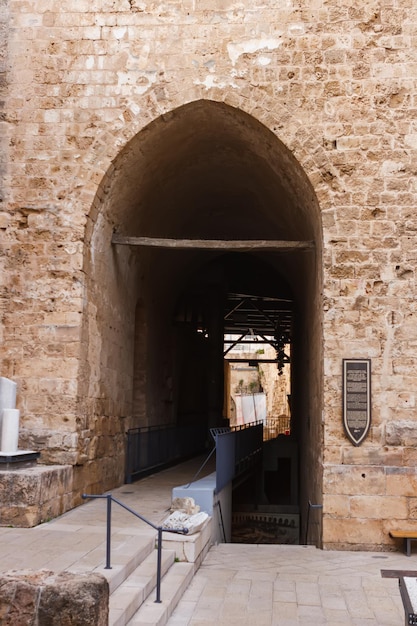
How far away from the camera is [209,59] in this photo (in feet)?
24.9

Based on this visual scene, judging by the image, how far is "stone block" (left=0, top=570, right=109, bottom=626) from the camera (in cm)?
298

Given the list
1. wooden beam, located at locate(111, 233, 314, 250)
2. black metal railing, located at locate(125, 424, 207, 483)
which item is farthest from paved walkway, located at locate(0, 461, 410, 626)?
wooden beam, located at locate(111, 233, 314, 250)

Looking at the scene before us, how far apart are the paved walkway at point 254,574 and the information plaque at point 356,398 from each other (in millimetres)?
1156

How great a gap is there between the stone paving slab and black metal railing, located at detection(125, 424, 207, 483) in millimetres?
3167

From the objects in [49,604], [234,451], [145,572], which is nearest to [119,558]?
[145,572]

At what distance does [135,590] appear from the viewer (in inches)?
178

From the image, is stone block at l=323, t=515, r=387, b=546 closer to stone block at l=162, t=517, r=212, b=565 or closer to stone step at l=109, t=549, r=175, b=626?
stone block at l=162, t=517, r=212, b=565

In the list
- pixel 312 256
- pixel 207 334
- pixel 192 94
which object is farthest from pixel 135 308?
pixel 207 334

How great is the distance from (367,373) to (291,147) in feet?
8.21

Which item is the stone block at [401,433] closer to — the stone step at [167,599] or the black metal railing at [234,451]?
the black metal railing at [234,451]

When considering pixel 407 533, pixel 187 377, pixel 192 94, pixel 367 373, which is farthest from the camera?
pixel 187 377

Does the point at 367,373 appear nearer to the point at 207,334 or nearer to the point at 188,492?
the point at 188,492

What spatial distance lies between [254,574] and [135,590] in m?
1.46

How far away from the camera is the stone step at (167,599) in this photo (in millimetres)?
4281
